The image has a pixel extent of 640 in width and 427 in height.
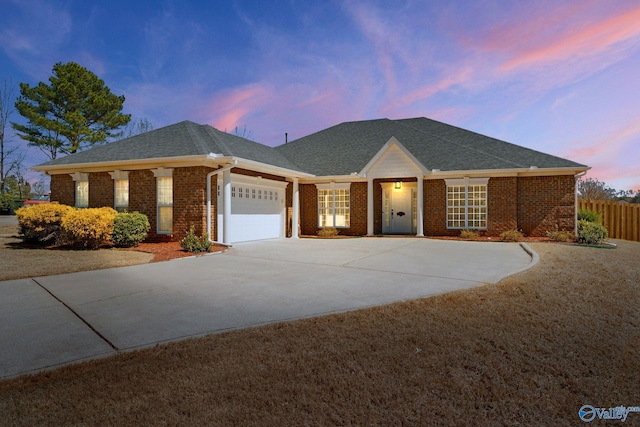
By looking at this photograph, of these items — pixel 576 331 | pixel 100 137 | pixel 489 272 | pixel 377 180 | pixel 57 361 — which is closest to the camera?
pixel 57 361

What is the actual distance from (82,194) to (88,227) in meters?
5.42

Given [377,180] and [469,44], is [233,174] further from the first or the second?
[469,44]

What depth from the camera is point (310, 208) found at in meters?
19.7

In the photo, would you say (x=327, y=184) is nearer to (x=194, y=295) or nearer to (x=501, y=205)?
(x=501, y=205)

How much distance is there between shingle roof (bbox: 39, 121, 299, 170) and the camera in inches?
537

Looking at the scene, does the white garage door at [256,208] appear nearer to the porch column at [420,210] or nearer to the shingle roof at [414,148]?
the shingle roof at [414,148]

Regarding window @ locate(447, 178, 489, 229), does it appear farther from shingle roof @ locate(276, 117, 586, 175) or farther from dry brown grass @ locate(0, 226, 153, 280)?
dry brown grass @ locate(0, 226, 153, 280)

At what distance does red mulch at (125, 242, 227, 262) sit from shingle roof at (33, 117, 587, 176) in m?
3.39

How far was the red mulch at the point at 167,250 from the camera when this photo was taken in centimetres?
1054

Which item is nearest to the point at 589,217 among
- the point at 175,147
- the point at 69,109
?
the point at 175,147

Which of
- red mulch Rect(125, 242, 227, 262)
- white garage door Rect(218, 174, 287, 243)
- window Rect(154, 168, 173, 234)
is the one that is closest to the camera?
red mulch Rect(125, 242, 227, 262)

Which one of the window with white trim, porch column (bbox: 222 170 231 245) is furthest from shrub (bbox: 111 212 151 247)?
the window with white trim

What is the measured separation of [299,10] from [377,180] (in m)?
9.47

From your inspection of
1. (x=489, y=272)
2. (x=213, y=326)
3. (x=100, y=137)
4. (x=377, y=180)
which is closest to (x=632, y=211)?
(x=377, y=180)
